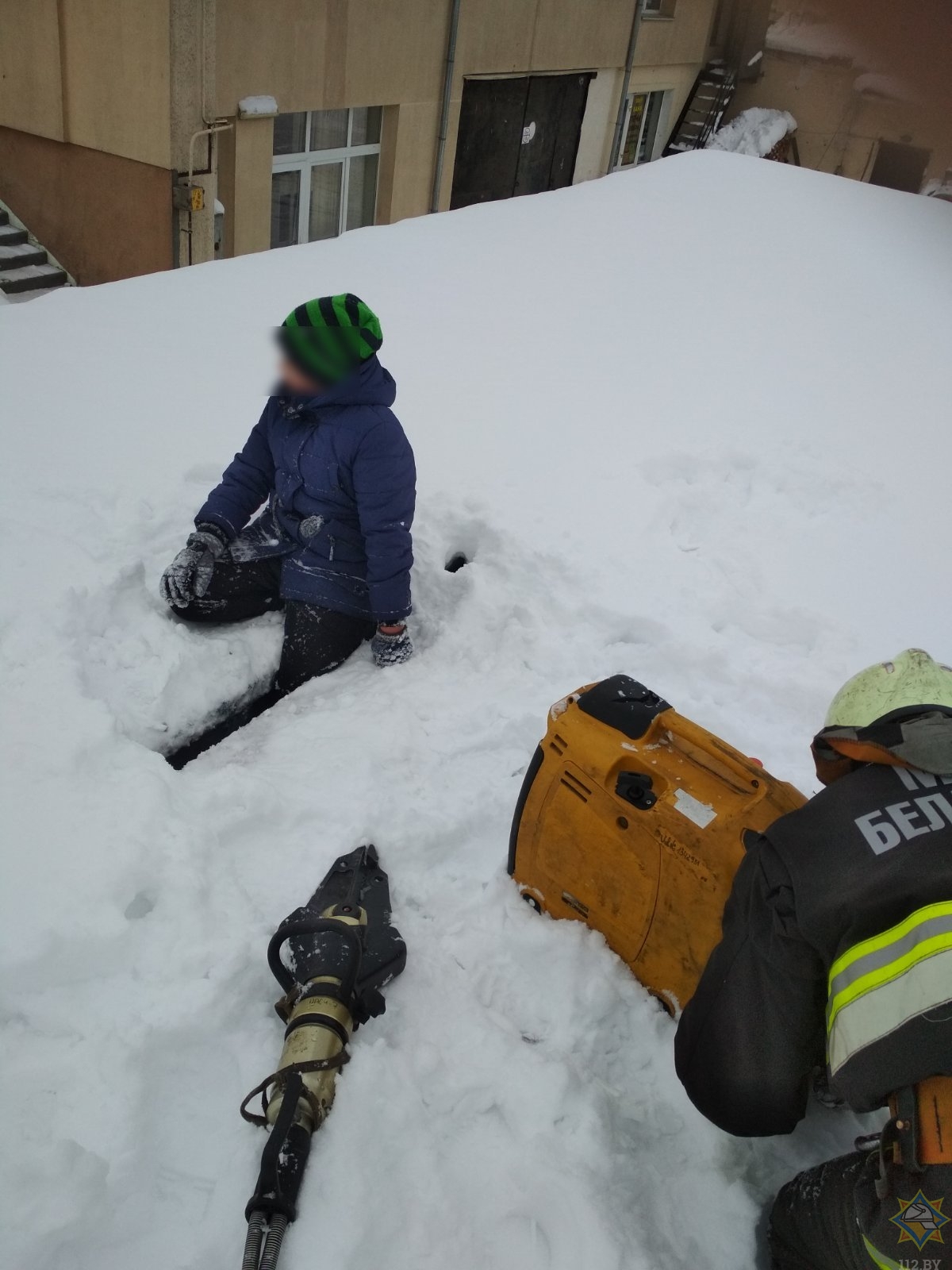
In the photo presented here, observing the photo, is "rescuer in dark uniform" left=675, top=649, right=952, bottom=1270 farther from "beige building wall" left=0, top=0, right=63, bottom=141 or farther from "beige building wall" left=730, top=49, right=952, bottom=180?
"beige building wall" left=730, top=49, right=952, bottom=180

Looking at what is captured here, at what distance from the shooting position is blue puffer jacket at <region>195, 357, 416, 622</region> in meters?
2.79

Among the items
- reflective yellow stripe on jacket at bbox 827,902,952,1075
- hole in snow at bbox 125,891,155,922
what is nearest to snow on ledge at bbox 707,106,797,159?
hole in snow at bbox 125,891,155,922

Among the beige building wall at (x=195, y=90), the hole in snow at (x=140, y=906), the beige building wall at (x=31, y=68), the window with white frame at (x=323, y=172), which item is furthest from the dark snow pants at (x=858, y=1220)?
the window with white frame at (x=323, y=172)

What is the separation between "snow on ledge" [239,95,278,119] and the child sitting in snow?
19.6 ft

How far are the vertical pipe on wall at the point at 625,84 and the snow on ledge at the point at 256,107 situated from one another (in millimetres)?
7255

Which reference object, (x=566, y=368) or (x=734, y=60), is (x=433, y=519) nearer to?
(x=566, y=368)

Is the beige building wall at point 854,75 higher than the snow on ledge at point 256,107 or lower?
higher

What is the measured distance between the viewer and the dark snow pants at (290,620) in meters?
2.98

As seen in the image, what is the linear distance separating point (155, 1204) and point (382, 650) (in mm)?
1648

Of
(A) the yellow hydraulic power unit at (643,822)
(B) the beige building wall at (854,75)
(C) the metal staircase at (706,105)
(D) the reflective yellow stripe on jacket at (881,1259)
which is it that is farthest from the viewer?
(C) the metal staircase at (706,105)

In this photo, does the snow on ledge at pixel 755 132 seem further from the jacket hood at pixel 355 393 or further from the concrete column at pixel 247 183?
the jacket hood at pixel 355 393

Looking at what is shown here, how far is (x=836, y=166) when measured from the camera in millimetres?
14961

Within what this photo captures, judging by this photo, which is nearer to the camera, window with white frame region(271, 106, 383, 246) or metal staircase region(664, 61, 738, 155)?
window with white frame region(271, 106, 383, 246)

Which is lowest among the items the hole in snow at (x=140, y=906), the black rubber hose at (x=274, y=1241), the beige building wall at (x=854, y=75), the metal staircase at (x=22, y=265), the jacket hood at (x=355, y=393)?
the metal staircase at (x=22, y=265)
